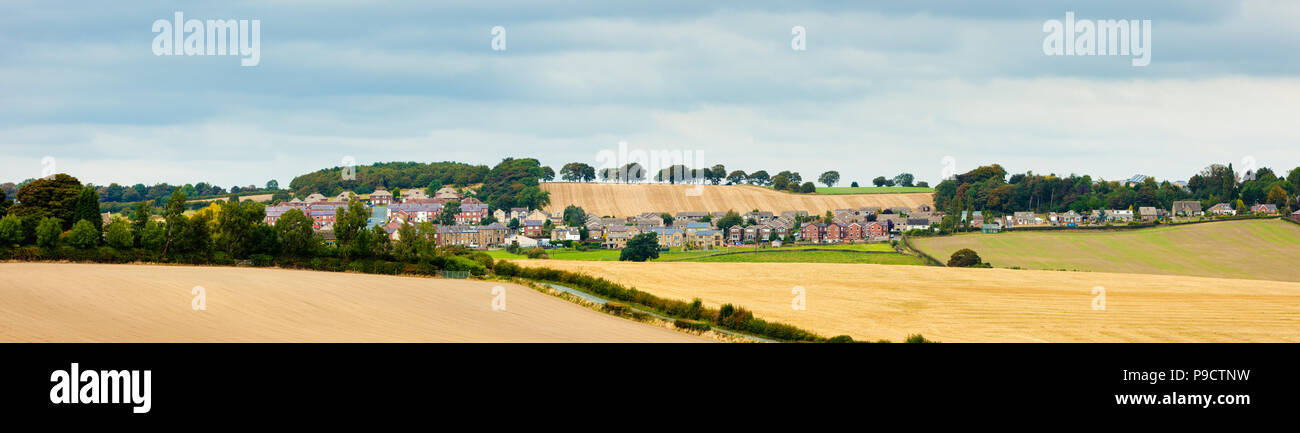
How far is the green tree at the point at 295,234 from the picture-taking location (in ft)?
209

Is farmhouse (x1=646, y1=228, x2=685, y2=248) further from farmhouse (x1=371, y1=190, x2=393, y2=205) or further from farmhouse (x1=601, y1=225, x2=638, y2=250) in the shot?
farmhouse (x1=371, y1=190, x2=393, y2=205)

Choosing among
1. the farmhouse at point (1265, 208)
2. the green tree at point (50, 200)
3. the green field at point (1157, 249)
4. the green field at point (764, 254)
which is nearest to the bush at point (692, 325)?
the green tree at point (50, 200)

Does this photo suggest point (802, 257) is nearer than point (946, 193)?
Yes

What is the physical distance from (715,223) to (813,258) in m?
54.2

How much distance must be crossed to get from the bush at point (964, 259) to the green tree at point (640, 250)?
34130 millimetres

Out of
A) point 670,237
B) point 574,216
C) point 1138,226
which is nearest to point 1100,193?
point 1138,226

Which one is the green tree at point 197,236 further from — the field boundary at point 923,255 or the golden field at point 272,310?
the field boundary at point 923,255

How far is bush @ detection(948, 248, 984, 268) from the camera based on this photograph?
308ft

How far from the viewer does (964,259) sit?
310 ft

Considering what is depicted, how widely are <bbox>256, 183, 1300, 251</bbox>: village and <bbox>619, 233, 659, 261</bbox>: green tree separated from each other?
15616 millimetres
